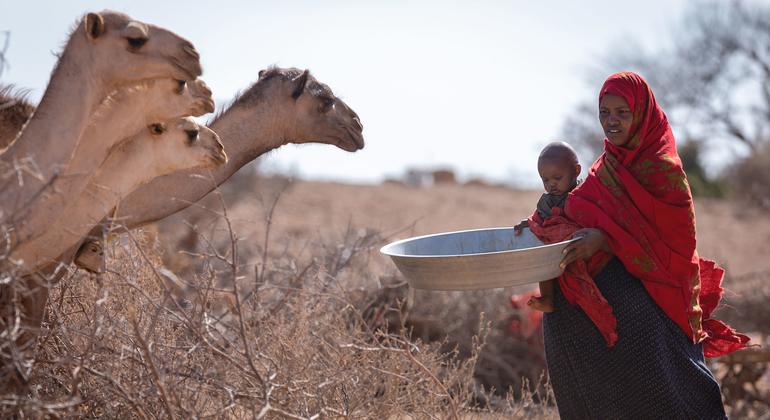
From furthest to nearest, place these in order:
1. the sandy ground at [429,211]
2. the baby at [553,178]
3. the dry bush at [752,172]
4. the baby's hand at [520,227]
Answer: the dry bush at [752,172]
the sandy ground at [429,211]
the baby's hand at [520,227]
the baby at [553,178]

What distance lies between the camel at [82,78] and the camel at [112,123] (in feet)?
0.25

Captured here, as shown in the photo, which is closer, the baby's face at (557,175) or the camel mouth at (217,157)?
the camel mouth at (217,157)

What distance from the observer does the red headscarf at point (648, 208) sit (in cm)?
426

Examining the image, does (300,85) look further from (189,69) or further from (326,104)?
(189,69)

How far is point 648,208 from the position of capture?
14.0 ft

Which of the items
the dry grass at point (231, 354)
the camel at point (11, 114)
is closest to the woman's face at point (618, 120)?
the dry grass at point (231, 354)

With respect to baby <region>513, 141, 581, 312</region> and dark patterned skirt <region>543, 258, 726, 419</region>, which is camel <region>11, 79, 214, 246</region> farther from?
dark patterned skirt <region>543, 258, 726, 419</region>

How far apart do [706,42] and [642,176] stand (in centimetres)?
2578

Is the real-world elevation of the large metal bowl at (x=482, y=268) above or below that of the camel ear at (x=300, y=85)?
below

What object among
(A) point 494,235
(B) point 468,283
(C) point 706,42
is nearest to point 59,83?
(B) point 468,283

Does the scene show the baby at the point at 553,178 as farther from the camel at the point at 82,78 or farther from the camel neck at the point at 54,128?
the camel neck at the point at 54,128

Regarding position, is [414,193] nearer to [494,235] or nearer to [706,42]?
[706,42]

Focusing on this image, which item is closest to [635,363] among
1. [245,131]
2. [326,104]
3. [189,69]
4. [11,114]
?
[189,69]

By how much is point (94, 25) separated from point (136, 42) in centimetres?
17
